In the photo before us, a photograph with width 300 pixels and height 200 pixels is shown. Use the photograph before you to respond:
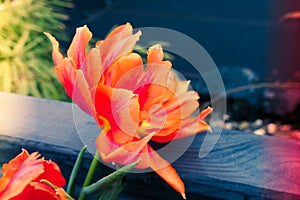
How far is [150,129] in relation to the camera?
51cm

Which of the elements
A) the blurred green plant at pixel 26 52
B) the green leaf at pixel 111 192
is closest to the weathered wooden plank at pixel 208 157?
the green leaf at pixel 111 192

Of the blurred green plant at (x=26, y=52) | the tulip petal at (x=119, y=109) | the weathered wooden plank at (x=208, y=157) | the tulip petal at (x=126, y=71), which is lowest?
the blurred green plant at (x=26, y=52)

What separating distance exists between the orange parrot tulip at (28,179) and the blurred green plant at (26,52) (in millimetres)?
1205

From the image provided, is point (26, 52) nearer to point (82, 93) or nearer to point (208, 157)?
point (208, 157)

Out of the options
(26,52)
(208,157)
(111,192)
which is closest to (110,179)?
(111,192)

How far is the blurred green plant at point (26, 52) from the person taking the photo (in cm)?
172

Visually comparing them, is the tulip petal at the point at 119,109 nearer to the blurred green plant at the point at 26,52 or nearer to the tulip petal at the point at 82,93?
the tulip petal at the point at 82,93

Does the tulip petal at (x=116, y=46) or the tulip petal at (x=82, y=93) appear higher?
the tulip petal at (x=116, y=46)

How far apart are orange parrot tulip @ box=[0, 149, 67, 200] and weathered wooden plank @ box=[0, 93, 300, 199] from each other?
0.86 ft

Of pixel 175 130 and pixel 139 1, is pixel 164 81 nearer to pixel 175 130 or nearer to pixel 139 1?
pixel 175 130

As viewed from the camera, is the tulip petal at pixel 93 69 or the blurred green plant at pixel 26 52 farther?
the blurred green plant at pixel 26 52

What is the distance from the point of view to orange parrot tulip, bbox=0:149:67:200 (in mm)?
442

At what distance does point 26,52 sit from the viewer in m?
1.82

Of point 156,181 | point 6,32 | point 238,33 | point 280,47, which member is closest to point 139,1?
point 238,33
